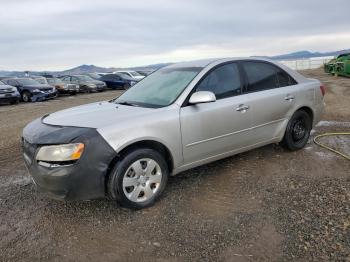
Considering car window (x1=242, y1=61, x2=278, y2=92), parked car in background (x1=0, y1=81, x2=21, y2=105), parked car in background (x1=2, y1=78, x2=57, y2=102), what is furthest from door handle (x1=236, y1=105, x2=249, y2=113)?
parked car in background (x1=2, y1=78, x2=57, y2=102)

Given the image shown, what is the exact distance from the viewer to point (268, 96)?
5195 mm

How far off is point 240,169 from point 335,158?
59.4 inches

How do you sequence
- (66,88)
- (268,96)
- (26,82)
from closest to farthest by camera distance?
(268,96), (26,82), (66,88)

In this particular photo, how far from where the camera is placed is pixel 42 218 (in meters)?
4.02

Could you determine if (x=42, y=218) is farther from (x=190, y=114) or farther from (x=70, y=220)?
(x=190, y=114)

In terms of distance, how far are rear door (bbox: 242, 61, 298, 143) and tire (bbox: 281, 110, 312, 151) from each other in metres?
0.21

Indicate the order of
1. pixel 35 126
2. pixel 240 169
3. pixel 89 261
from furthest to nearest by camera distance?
1. pixel 240 169
2. pixel 35 126
3. pixel 89 261

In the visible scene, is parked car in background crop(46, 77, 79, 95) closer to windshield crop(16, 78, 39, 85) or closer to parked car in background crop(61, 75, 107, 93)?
parked car in background crop(61, 75, 107, 93)

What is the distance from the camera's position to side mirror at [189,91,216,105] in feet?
14.0

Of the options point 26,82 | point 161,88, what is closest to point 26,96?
point 26,82

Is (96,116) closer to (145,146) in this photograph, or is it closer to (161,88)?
(145,146)

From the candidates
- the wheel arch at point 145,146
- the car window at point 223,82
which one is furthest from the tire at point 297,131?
the wheel arch at point 145,146

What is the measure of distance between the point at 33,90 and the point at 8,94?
67.5 inches

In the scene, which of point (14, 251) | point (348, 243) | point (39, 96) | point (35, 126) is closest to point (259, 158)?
point (348, 243)
